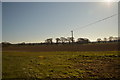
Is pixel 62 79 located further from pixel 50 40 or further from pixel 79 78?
pixel 50 40

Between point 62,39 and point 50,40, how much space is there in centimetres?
1299

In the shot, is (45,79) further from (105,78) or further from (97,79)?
(105,78)

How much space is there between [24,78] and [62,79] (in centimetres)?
226

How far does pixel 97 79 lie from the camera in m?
7.93

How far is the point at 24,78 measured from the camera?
323 inches

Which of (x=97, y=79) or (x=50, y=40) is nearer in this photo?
(x=97, y=79)

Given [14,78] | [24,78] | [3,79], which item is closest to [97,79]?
[24,78]

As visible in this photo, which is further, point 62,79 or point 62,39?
point 62,39

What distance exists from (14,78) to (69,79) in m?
3.27

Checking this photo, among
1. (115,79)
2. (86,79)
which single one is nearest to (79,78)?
(86,79)

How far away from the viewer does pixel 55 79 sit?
26.5ft

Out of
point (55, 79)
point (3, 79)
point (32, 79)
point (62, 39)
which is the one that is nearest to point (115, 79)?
point (55, 79)

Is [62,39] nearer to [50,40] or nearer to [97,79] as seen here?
[50,40]

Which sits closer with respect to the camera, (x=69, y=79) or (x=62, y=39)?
(x=69, y=79)
